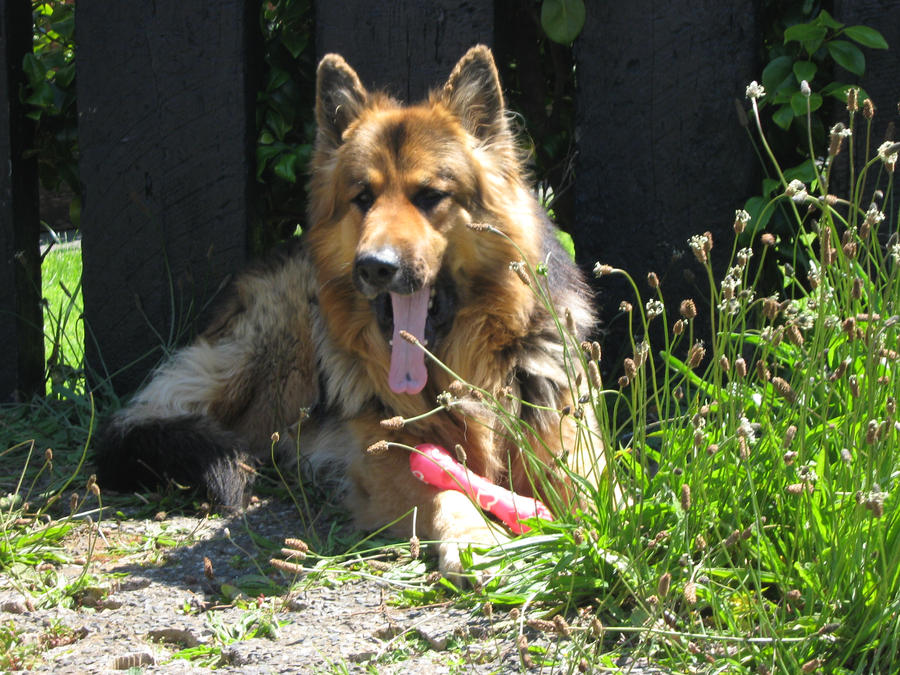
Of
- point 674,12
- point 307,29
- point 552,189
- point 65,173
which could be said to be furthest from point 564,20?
point 65,173

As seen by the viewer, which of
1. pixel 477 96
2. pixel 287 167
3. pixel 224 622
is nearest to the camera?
pixel 224 622

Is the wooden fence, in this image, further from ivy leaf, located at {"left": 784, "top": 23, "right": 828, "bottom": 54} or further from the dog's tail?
the dog's tail

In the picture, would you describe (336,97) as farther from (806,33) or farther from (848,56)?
(848,56)

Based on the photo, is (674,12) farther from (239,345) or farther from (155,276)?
(155,276)

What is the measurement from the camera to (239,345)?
15.6 feet

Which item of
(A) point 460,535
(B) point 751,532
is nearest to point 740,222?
(B) point 751,532

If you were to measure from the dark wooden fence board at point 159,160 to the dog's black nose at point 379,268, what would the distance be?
154 cm

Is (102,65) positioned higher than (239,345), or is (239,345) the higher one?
(102,65)

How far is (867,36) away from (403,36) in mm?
1974

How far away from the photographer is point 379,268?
11.5ft

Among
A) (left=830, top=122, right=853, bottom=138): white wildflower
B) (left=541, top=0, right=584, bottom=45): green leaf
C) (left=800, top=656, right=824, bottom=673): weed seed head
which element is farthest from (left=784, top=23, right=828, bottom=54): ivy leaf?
(left=800, top=656, right=824, bottom=673): weed seed head

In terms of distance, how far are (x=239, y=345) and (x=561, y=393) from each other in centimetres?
167

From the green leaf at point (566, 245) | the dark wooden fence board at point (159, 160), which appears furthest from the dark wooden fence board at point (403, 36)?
the green leaf at point (566, 245)

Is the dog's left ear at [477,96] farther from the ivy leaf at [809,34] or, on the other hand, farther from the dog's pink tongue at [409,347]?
the ivy leaf at [809,34]
